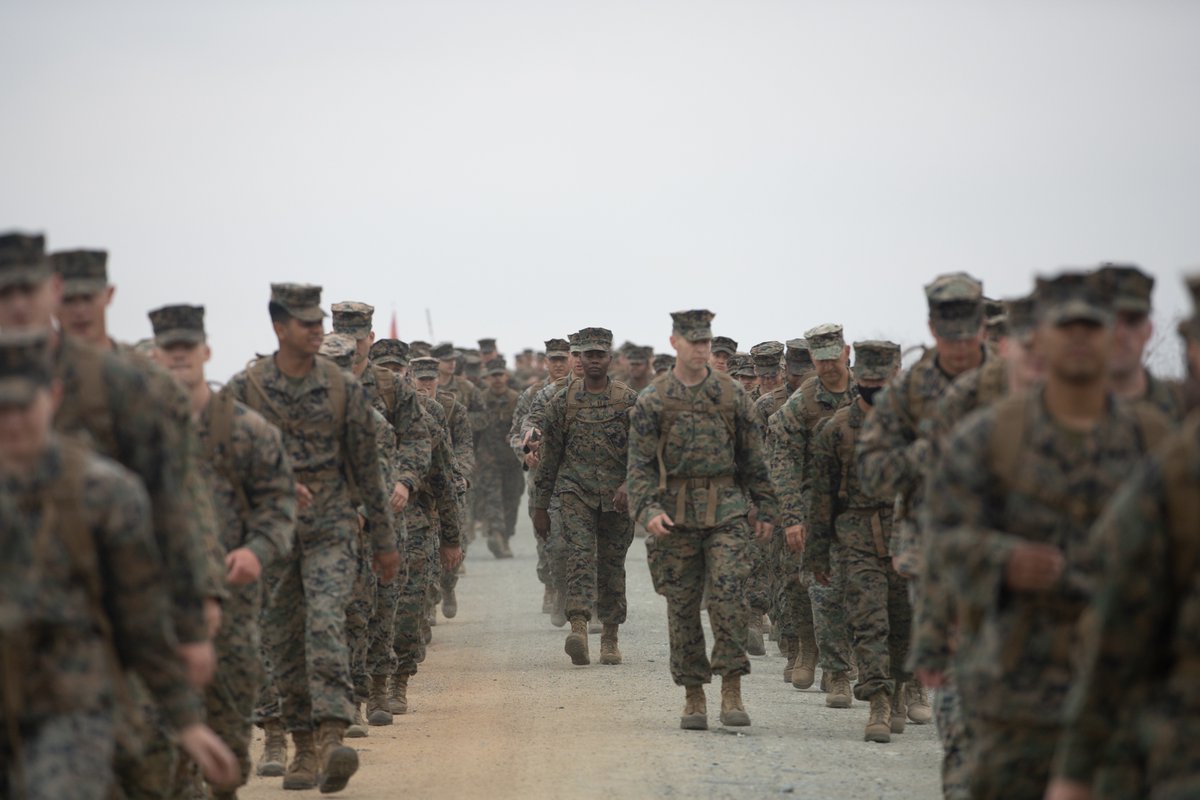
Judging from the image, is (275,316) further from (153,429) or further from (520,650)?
(520,650)

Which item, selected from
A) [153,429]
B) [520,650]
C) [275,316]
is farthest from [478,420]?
[153,429]

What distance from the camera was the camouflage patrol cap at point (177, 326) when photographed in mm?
9297

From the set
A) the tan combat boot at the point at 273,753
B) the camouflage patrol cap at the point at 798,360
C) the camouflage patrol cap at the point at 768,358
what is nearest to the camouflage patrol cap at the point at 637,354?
the camouflage patrol cap at the point at 768,358

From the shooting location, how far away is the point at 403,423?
1380cm

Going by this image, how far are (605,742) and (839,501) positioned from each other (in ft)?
7.50

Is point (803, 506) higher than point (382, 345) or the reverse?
the reverse

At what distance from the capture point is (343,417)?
10.5m

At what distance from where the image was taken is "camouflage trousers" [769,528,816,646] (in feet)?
50.4

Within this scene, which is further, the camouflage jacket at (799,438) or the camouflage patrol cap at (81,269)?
the camouflage jacket at (799,438)

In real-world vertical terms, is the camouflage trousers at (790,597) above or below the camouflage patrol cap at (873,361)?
below

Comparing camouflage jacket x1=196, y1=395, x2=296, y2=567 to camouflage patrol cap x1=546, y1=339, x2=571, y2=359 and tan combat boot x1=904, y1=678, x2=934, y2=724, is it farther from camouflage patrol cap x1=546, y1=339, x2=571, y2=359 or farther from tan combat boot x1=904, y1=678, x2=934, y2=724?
camouflage patrol cap x1=546, y1=339, x2=571, y2=359

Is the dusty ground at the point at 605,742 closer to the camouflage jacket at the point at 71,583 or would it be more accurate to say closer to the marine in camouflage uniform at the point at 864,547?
the marine in camouflage uniform at the point at 864,547

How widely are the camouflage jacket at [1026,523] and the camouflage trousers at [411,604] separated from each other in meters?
8.19

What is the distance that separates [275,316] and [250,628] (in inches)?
86.9
